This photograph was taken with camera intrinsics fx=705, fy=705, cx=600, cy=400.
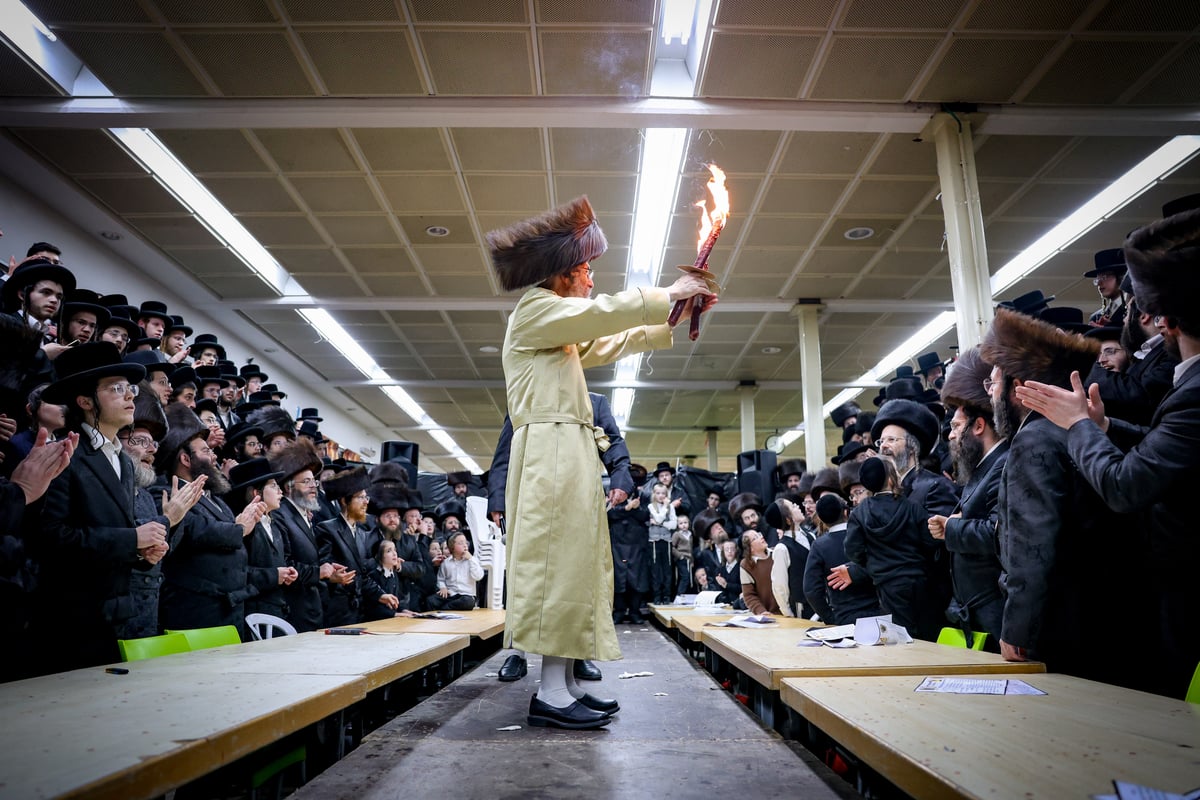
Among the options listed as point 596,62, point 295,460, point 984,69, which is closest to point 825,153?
point 984,69

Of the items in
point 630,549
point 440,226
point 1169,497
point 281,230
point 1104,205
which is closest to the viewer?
point 1169,497

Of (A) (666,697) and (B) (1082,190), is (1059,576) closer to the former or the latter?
(A) (666,697)

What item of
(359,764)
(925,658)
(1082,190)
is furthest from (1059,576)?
(1082,190)

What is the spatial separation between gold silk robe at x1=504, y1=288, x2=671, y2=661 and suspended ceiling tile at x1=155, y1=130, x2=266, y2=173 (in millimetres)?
5192

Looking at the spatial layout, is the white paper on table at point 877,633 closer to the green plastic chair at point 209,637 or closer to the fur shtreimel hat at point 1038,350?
the fur shtreimel hat at point 1038,350

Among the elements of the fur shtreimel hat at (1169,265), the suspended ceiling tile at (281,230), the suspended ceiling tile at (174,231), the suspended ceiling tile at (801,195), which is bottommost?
the fur shtreimel hat at (1169,265)

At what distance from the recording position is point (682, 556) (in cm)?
981

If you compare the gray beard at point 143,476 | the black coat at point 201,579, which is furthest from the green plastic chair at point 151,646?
the gray beard at point 143,476

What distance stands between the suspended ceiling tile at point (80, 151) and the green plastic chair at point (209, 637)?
5331 mm

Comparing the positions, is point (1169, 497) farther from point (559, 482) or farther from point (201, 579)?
point (201, 579)

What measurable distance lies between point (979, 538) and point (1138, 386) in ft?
3.12

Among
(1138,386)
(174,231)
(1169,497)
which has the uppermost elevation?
(174,231)

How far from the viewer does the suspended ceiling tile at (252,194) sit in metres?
6.78

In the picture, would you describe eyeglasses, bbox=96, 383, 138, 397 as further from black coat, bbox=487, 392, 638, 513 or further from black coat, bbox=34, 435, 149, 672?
black coat, bbox=487, 392, 638, 513
